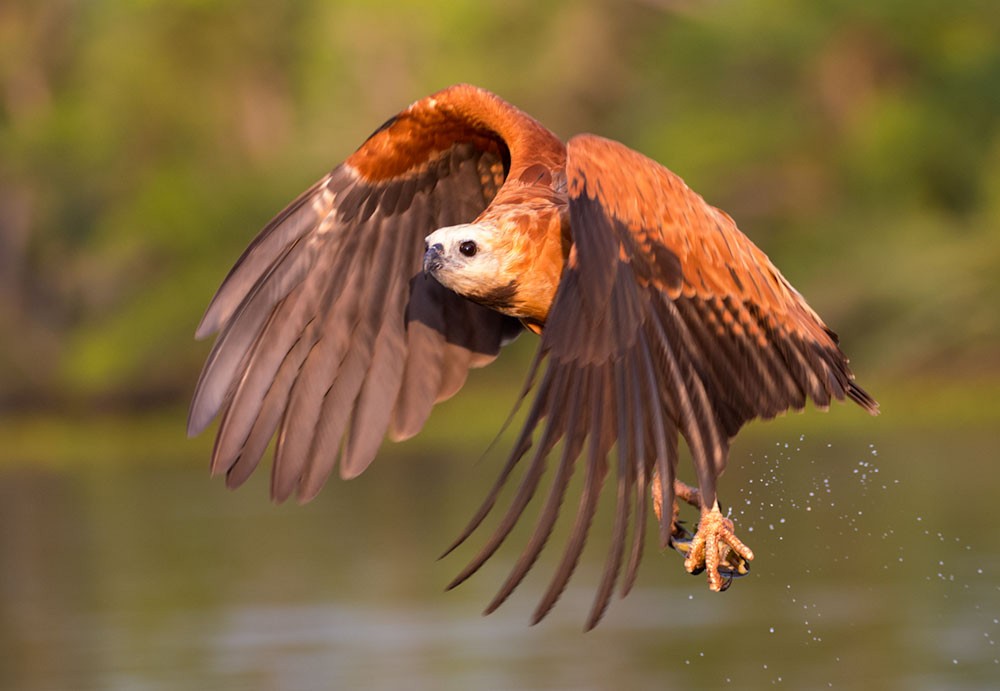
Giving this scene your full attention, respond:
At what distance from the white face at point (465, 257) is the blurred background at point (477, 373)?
370 centimetres

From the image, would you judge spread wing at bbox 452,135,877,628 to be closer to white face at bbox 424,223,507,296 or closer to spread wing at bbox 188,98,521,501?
white face at bbox 424,223,507,296

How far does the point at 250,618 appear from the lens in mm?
12797

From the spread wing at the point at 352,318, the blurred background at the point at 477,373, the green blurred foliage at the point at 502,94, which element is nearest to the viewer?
the spread wing at the point at 352,318

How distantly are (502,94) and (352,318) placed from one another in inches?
780

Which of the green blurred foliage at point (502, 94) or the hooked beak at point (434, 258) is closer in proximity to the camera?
the hooked beak at point (434, 258)

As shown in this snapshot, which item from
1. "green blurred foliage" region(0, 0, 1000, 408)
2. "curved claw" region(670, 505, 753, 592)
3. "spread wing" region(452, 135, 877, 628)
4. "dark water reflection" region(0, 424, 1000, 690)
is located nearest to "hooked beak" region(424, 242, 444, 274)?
"spread wing" region(452, 135, 877, 628)

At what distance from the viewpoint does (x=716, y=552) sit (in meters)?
6.76

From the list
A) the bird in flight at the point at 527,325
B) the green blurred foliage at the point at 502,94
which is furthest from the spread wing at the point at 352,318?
the green blurred foliage at the point at 502,94

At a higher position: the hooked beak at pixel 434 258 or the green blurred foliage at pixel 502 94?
the green blurred foliage at pixel 502 94

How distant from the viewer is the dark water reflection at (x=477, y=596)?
10883mm

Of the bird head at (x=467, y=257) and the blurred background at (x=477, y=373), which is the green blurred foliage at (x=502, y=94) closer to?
the blurred background at (x=477, y=373)

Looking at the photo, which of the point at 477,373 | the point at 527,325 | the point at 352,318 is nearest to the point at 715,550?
the point at 527,325

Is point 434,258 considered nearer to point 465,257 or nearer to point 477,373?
point 465,257

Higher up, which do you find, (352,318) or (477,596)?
(477,596)
